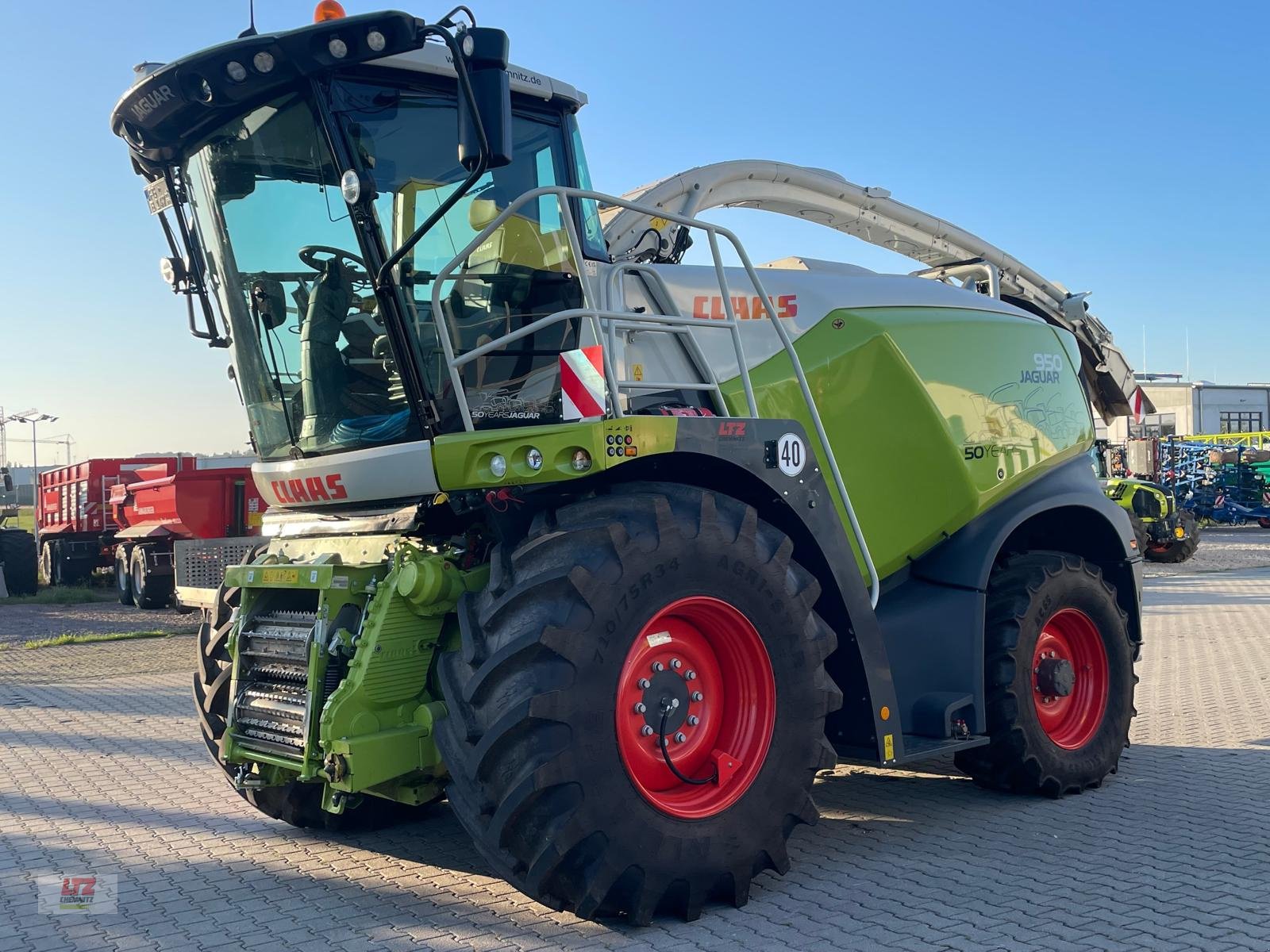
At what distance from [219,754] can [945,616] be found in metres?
3.43

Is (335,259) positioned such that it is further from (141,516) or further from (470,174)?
(141,516)

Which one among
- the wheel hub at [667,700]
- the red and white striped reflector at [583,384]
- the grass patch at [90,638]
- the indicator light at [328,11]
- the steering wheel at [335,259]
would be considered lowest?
the grass patch at [90,638]

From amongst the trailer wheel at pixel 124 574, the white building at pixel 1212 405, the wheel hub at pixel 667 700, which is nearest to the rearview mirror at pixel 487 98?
the wheel hub at pixel 667 700

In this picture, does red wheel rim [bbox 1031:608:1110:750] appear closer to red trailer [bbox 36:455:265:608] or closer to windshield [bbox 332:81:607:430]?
windshield [bbox 332:81:607:430]

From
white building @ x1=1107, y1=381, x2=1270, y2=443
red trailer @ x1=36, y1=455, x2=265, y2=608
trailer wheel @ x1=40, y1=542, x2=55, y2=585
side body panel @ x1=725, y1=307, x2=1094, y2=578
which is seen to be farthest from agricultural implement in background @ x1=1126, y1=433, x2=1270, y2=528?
side body panel @ x1=725, y1=307, x2=1094, y2=578

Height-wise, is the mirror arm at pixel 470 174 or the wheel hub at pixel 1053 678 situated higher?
the mirror arm at pixel 470 174

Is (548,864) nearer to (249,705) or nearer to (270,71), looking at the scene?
(249,705)

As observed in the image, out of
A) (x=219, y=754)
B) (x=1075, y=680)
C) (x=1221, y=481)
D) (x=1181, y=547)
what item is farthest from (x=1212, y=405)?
(x=219, y=754)

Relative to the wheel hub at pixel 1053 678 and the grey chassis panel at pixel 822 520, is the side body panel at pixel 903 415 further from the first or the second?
the wheel hub at pixel 1053 678

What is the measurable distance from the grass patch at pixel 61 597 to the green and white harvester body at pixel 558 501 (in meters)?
16.3

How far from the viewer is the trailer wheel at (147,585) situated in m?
17.4

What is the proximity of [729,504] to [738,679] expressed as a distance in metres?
0.68

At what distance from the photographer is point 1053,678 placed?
604 centimetres

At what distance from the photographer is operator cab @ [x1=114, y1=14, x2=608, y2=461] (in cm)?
455
